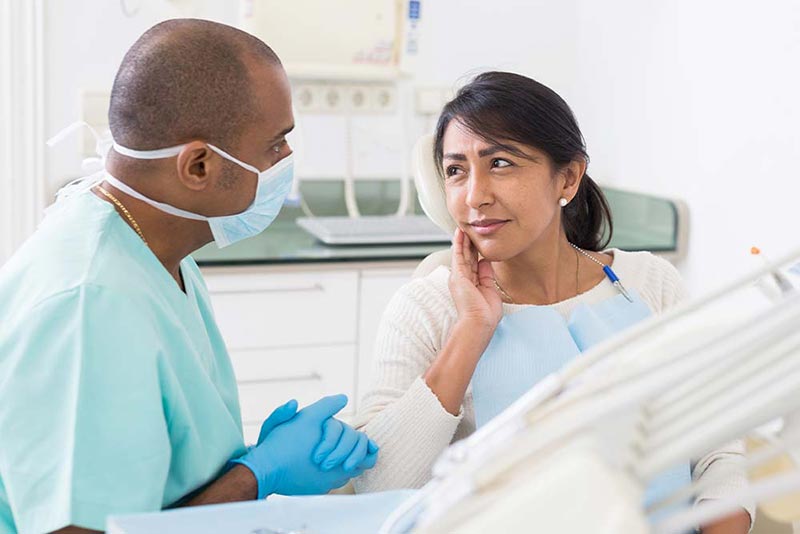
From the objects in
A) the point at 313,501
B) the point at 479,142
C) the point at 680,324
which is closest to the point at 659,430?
the point at 680,324

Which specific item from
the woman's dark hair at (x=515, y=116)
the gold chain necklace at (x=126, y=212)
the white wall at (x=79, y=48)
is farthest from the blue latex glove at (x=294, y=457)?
the white wall at (x=79, y=48)

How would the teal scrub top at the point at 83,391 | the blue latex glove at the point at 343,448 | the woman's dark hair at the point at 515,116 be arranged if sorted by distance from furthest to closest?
the woman's dark hair at the point at 515,116
the blue latex glove at the point at 343,448
the teal scrub top at the point at 83,391

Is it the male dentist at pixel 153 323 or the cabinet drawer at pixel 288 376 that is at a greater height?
the male dentist at pixel 153 323

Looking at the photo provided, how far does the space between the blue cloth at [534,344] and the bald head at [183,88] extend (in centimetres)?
57

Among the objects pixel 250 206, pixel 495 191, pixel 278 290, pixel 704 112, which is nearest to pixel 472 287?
pixel 495 191

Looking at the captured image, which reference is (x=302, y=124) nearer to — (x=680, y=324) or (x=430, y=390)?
(x=430, y=390)

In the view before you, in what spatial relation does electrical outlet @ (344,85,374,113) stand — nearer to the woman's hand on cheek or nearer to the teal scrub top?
the woman's hand on cheek

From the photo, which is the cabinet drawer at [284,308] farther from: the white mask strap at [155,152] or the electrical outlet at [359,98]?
the white mask strap at [155,152]

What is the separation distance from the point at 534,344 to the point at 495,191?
26 cm

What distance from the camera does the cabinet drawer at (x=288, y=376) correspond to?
9.41 ft

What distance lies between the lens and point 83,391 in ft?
4.00

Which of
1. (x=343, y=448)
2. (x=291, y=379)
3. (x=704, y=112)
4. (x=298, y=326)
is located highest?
(x=704, y=112)

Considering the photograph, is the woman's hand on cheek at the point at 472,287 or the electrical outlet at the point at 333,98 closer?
the woman's hand on cheek at the point at 472,287

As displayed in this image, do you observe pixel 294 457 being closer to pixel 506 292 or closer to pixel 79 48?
pixel 506 292
